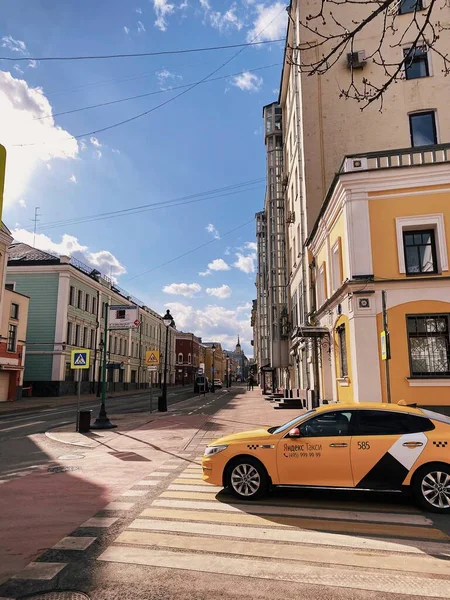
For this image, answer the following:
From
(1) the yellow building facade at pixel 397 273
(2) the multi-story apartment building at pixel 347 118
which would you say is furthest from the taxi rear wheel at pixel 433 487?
(2) the multi-story apartment building at pixel 347 118

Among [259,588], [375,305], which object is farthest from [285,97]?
[259,588]

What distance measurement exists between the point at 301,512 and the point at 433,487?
196cm

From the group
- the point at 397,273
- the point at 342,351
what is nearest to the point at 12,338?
the point at 342,351

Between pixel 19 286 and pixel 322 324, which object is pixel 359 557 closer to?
pixel 322 324

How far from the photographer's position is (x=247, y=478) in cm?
704

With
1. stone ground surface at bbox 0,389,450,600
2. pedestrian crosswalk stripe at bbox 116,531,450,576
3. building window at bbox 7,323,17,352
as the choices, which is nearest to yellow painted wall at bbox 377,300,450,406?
stone ground surface at bbox 0,389,450,600

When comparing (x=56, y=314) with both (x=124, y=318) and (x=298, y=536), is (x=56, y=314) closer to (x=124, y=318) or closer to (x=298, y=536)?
(x=124, y=318)

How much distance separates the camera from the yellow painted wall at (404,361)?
1371 centimetres

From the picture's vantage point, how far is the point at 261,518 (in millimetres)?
6070

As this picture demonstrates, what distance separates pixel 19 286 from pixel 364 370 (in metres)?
40.1

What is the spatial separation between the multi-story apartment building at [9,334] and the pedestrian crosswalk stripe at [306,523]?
30677 mm

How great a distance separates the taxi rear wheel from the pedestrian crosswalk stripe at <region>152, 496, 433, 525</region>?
1.00 feet

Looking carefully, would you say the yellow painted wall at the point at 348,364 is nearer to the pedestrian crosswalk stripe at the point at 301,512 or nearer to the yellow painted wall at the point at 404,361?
the yellow painted wall at the point at 404,361

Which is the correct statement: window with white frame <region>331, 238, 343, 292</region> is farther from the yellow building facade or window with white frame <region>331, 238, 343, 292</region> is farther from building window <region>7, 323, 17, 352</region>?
building window <region>7, 323, 17, 352</region>
